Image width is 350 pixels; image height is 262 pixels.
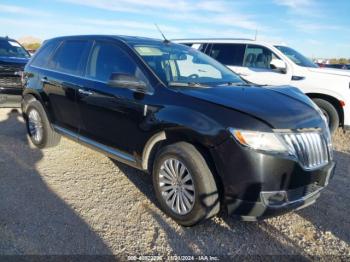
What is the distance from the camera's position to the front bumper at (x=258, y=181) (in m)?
2.71

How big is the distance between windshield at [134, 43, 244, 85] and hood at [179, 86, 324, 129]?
0.38 m

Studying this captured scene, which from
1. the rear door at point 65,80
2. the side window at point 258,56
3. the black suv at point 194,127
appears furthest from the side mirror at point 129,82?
the side window at point 258,56

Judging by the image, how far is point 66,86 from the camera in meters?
4.47

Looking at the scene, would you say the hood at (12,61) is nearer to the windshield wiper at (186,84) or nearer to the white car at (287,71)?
the white car at (287,71)

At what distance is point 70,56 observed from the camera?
4.66 meters

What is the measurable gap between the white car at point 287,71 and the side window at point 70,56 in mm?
3244

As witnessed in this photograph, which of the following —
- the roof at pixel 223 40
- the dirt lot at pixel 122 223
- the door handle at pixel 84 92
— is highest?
the roof at pixel 223 40

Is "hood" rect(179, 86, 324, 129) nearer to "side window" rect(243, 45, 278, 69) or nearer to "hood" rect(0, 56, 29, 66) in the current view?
"side window" rect(243, 45, 278, 69)

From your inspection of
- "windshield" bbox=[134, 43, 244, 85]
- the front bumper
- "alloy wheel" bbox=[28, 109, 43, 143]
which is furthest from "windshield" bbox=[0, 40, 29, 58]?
the front bumper

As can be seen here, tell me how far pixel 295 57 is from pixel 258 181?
544 cm

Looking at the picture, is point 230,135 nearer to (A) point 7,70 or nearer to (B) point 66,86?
(B) point 66,86

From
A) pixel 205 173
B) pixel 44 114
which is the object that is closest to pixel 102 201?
pixel 205 173

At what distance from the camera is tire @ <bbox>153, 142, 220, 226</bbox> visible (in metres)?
2.93

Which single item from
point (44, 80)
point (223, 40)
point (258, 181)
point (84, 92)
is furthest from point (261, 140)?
point (223, 40)
